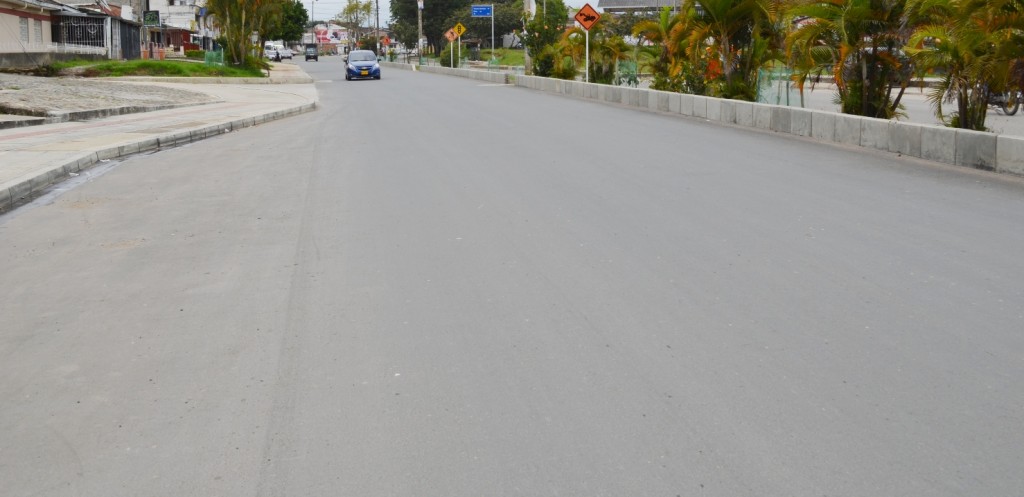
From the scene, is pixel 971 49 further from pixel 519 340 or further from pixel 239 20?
pixel 239 20

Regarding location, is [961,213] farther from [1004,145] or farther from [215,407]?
[215,407]

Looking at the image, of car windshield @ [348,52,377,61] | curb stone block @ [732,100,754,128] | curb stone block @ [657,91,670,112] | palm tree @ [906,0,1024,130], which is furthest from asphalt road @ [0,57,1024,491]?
car windshield @ [348,52,377,61]

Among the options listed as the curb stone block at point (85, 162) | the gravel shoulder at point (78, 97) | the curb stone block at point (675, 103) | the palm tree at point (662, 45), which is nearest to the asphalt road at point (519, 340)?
the curb stone block at point (85, 162)

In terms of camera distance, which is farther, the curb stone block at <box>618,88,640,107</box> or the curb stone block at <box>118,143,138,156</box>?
the curb stone block at <box>618,88,640,107</box>

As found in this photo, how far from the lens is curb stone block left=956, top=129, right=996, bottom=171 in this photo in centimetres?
1363

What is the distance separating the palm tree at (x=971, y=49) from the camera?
14656 mm

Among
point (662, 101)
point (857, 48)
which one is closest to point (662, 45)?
point (662, 101)

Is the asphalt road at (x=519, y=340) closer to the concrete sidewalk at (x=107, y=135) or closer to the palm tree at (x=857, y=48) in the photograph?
the concrete sidewalk at (x=107, y=135)

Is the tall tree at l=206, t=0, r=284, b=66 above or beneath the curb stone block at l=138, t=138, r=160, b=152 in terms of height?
above

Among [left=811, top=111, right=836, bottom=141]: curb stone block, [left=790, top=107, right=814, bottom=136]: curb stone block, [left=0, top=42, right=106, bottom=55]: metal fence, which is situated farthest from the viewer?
[left=0, top=42, right=106, bottom=55]: metal fence

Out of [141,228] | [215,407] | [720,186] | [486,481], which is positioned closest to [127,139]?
[141,228]

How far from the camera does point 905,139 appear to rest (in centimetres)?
1550

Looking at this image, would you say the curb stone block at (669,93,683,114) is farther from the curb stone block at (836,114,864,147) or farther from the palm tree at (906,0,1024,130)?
the palm tree at (906,0,1024,130)

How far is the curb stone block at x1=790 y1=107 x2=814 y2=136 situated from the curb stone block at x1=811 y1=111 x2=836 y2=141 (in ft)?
0.26
